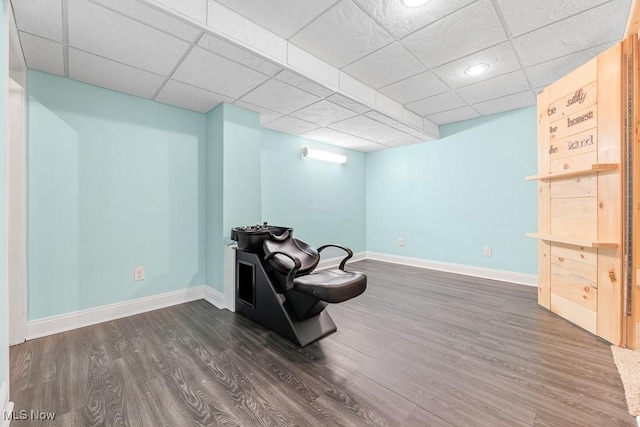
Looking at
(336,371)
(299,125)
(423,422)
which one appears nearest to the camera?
(423,422)

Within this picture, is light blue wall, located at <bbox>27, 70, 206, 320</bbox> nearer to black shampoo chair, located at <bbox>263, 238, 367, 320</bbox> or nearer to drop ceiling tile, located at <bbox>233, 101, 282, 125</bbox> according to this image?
drop ceiling tile, located at <bbox>233, 101, 282, 125</bbox>

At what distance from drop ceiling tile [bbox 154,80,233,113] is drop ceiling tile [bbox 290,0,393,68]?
3.52 feet

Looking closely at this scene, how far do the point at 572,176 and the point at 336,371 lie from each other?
2.67m

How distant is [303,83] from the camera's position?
8.23 feet

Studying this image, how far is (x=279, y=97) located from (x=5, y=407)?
2883 millimetres

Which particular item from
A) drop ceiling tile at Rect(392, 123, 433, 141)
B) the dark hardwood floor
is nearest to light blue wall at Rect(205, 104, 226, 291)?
the dark hardwood floor

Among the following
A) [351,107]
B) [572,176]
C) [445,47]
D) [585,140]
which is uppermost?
[445,47]

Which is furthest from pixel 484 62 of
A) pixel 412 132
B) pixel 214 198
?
pixel 214 198

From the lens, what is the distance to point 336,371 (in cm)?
172

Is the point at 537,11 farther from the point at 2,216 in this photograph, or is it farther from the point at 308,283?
the point at 2,216

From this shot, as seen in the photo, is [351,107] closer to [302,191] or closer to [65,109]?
[302,191]

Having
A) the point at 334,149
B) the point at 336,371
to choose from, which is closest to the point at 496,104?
the point at 334,149

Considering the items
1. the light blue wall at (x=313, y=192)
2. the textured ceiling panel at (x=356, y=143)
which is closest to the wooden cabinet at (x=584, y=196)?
the textured ceiling panel at (x=356, y=143)

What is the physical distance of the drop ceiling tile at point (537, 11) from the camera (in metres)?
1.79
